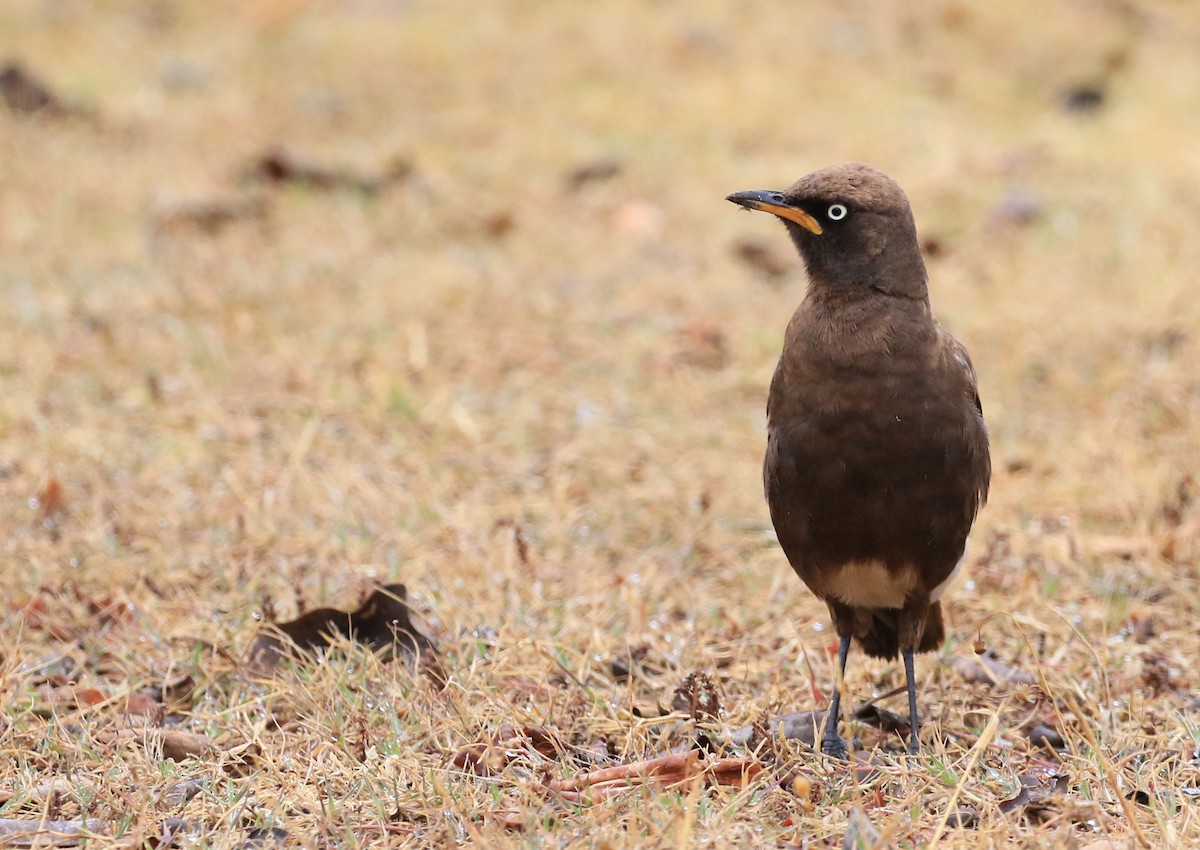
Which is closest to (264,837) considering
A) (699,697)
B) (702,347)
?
(699,697)

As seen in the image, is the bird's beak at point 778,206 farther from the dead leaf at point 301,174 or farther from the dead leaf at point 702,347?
the dead leaf at point 301,174

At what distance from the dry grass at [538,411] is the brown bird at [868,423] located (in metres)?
0.30

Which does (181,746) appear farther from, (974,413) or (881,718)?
(974,413)

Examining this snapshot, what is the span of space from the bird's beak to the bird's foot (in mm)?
1240

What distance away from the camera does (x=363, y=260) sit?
25.8 ft

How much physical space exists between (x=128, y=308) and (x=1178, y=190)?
20.6ft

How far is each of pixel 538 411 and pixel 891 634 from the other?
260cm

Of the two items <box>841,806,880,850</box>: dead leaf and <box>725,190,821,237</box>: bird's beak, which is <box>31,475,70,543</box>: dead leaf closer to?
<box>725,190,821,237</box>: bird's beak

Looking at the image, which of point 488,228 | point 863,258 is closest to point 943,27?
point 488,228

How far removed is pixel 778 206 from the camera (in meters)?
3.60

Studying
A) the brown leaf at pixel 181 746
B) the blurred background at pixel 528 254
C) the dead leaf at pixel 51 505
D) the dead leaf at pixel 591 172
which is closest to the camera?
the brown leaf at pixel 181 746

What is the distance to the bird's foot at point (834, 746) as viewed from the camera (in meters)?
3.42

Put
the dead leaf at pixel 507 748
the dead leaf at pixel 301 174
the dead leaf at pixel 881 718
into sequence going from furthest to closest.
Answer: the dead leaf at pixel 301 174
the dead leaf at pixel 881 718
the dead leaf at pixel 507 748

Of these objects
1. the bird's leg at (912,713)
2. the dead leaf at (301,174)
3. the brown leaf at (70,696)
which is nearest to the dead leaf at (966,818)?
the bird's leg at (912,713)
